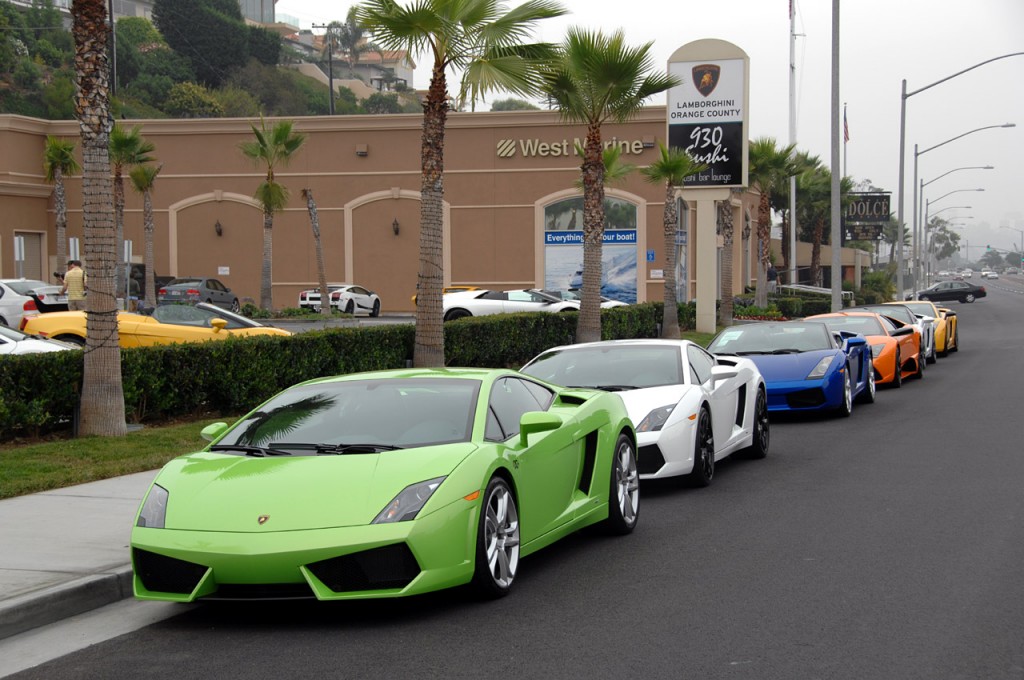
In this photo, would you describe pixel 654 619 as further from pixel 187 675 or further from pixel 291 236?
pixel 291 236

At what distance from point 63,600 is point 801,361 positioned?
11275 mm

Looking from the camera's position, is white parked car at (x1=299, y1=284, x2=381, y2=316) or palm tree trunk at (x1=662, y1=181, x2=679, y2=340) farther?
white parked car at (x1=299, y1=284, x2=381, y2=316)

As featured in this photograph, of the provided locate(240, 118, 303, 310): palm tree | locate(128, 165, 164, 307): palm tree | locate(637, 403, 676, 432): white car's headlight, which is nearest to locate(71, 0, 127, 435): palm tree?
locate(637, 403, 676, 432): white car's headlight

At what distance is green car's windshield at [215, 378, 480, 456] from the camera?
6883 millimetres

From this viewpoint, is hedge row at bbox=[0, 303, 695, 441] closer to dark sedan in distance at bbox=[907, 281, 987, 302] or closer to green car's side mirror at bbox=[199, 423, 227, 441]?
green car's side mirror at bbox=[199, 423, 227, 441]

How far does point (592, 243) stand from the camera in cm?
2584

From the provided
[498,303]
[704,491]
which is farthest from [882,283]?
[704,491]

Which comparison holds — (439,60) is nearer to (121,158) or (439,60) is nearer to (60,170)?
(121,158)

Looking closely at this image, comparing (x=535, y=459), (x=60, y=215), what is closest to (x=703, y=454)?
(x=535, y=459)

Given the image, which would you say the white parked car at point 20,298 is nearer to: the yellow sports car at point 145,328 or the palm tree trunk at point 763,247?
the yellow sports car at point 145,328

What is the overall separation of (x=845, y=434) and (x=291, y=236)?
4021cm

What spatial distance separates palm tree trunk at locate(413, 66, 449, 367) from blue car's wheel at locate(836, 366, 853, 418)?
19.8 ft

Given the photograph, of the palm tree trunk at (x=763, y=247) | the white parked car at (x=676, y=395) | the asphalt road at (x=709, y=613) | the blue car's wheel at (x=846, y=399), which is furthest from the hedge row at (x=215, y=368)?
the palm tree trunk at (x=763, y=247)

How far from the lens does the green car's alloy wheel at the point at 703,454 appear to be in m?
10.5
